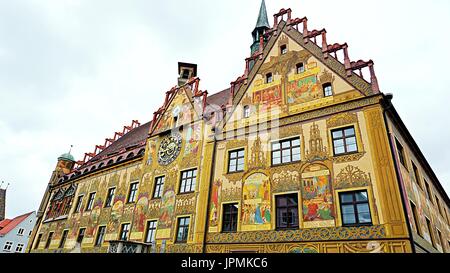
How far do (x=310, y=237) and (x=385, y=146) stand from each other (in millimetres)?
4117

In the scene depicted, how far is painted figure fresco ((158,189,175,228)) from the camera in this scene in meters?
14.0

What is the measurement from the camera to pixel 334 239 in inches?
365

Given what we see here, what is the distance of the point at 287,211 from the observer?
35.4 ft

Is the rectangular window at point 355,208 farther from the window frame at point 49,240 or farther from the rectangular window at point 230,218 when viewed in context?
the window frame at point 49,240

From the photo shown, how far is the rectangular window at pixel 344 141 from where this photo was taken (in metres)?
10.5

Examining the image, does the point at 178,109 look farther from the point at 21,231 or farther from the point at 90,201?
the point at 21,231

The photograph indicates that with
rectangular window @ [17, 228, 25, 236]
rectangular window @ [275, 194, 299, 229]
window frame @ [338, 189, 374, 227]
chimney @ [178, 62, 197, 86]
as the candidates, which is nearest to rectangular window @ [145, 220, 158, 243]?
rectangular window @ [275, 194, 299, 229]

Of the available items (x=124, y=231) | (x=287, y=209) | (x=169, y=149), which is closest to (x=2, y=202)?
(x=124, y=231)

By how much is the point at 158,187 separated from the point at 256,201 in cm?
673

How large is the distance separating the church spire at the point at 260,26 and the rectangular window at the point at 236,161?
13607 millimetres

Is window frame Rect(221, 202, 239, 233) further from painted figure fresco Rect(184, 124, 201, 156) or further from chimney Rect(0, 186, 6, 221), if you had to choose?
chimney Rect(0, 186, 6, 221)

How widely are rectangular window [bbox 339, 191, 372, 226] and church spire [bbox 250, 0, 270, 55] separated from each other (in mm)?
17375
